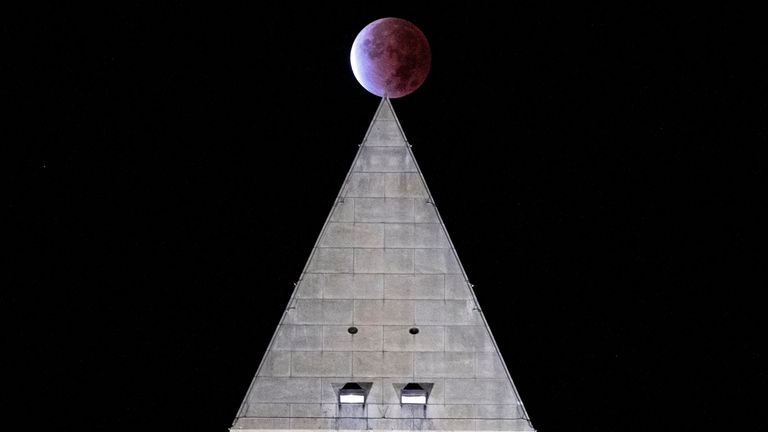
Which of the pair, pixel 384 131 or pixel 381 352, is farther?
pixel 384 131

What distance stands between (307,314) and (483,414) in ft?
12.3

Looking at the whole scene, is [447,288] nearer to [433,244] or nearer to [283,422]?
[433,244]

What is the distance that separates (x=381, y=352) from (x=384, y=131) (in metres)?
4.23

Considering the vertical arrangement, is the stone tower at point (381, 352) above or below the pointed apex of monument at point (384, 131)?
below

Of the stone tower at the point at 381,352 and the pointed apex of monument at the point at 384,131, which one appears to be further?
the pointed apex of monument at the point at 384,131

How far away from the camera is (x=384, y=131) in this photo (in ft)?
123

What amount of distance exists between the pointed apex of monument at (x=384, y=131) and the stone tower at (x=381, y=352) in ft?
6.07

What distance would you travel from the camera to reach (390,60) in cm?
3791

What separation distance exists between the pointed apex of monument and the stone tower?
185 centimetres

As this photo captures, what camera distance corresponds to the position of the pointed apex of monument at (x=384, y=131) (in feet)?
123

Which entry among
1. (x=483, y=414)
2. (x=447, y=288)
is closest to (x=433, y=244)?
(x=447, y=288)

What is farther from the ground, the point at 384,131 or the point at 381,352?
the point at 384,131

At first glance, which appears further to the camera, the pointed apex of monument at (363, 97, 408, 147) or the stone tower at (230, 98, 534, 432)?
the pointed apex of monument at (363, 97, 408, 147)

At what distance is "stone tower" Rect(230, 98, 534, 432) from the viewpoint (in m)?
36.5
